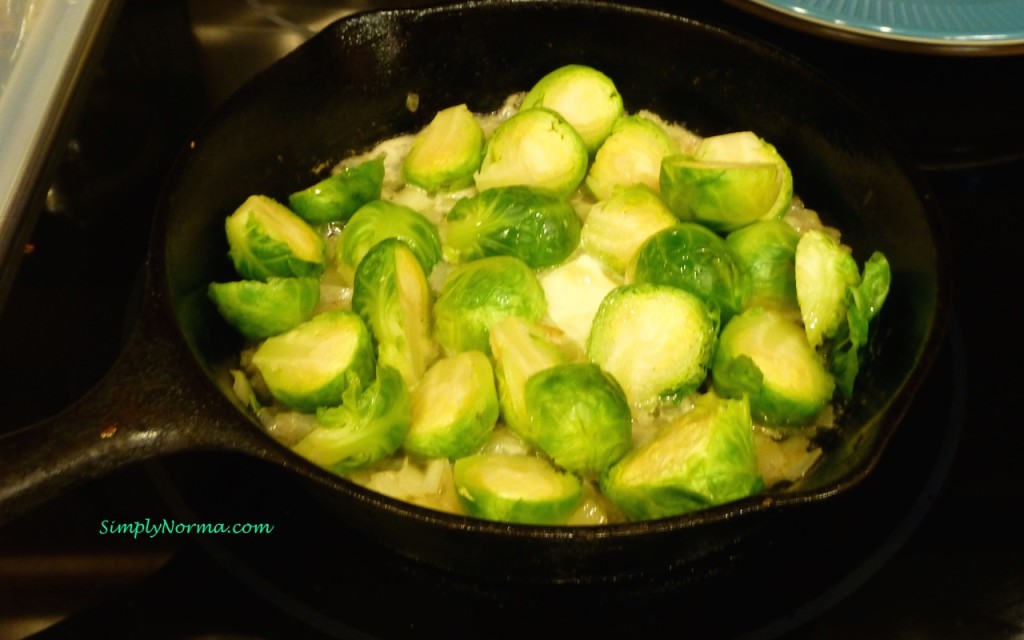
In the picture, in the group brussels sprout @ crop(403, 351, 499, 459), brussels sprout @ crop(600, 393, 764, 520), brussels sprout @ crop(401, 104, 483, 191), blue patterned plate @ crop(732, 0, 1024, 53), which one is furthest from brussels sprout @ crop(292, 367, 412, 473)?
blue patterned plate @ crop(732, 0, 1024, 53)

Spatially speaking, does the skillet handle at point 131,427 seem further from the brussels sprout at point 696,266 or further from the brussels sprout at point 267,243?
the brussels sprout at point 696,266

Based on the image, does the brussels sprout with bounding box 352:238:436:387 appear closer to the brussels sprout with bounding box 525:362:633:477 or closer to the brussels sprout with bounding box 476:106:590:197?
the brussels sprout with bounding box 525:362:633:477

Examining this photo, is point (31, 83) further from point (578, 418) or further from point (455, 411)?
point (578, 418)

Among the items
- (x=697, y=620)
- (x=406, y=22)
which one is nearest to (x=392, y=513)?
(x=697, y=620)

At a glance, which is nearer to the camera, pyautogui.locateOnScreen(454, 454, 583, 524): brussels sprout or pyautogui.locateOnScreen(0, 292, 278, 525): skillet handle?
pyautogui.locateOnScreen(0, 292, 278, 525): skillet handle

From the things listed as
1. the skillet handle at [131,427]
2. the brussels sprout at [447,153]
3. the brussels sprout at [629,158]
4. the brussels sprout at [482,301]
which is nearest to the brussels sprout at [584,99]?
the brussels sprout at [629,158]

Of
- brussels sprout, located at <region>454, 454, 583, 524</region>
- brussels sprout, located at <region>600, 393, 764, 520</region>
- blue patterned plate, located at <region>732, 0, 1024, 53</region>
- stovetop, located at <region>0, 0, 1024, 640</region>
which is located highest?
blue patterned plate, located at <region>732, 0, 1024, 53</region>

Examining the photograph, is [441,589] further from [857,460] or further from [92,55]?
[92,55]
